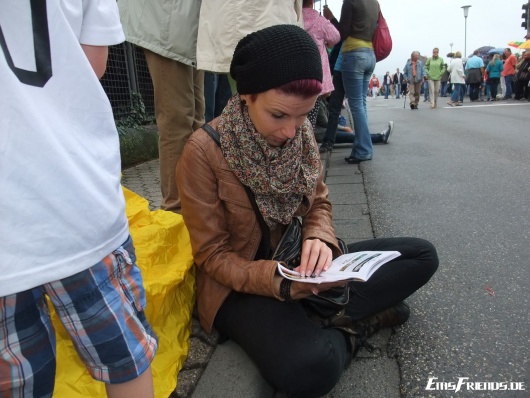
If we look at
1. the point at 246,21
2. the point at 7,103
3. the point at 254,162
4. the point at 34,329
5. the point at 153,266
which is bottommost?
the point at 153,266

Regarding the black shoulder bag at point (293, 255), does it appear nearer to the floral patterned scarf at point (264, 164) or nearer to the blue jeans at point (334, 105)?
the floral patterned scarf at point (264, 164)

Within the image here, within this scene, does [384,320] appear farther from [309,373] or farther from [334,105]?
[334,105]

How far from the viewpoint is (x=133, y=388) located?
108 cm

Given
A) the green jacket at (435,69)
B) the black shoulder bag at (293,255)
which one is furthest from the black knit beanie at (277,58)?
the green jacket at (435,69)

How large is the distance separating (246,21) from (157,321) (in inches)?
59.3

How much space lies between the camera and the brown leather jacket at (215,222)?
172 centimetres

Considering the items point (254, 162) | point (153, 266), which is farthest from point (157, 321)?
point (254, 162)

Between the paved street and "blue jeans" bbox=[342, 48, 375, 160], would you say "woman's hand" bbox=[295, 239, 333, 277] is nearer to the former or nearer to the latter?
the paved street

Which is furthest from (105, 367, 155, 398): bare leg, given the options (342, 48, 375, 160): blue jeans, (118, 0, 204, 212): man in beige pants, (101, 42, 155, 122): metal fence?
(101, 42, 155, 122): metal fence

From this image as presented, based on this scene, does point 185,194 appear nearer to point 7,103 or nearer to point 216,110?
point 7,103

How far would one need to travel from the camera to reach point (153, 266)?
1.79 meters

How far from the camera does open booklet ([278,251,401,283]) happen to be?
1.46m

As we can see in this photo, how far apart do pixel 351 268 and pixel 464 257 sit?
1.21 meters

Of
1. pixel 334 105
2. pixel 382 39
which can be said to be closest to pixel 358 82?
pixel 334 105
